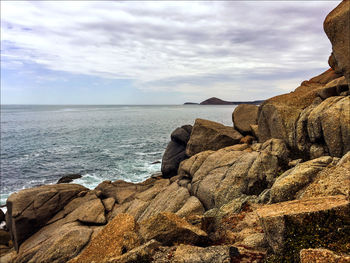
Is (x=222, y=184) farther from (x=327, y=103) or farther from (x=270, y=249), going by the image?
(x=327, y=103)

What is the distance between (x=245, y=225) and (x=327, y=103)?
12.2 m

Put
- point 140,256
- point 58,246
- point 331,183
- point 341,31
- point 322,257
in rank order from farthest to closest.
Answer: point 58,246 < point 341,31 < point 331,183 < point 140,256 < point 322,257

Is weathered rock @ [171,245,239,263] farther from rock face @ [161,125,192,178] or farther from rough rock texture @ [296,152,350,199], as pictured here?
rock face @ [161,125,192,178]

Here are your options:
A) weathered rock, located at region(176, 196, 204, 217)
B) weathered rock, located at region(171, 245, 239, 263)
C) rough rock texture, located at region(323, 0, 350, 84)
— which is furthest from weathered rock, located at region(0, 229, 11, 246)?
rough rock texture, located at region(323, 0, 350, 84)

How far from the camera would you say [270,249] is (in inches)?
352

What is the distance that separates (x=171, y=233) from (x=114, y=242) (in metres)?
3.22

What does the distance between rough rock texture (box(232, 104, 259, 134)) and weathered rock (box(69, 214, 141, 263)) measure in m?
21.8

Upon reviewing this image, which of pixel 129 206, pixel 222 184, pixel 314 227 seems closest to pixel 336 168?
pixel 314 227

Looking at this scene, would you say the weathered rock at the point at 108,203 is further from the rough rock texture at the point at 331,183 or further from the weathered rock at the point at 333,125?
the weathered rock at the point at 333,125

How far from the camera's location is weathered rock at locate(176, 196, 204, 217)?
58.7 feet

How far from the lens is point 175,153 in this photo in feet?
119

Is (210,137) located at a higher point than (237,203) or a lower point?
higher

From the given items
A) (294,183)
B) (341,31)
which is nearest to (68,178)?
(294,183)

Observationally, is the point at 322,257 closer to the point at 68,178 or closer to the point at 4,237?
the point at 4,237
